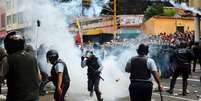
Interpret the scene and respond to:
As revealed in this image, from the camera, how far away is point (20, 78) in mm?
6453

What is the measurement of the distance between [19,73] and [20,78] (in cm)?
6

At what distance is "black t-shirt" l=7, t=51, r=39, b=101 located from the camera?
6.44 meters

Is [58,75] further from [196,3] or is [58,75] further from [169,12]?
[169,12]

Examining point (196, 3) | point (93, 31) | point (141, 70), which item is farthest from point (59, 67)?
point (93, 31)

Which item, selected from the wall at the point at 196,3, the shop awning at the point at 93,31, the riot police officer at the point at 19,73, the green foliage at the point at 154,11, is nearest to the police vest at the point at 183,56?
the riot police officer at the point at 19,73

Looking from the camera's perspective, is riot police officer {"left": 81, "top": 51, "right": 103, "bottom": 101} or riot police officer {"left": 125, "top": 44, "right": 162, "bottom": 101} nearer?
riot police officer {"left": 125, "top": 44, "right": 162, "bottom": 101}

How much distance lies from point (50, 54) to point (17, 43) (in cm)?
268

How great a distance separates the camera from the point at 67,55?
17547 mm

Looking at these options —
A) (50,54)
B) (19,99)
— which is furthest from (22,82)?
(50,54)

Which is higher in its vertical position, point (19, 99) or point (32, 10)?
point (32, 10)

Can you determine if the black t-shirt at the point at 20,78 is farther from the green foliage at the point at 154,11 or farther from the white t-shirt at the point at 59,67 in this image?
the green foliage at the point at 154,11

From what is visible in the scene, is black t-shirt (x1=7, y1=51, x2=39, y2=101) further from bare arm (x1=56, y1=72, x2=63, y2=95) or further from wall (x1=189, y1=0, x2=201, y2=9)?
wall (x1=189, y1=0, x2=201, y2=9)

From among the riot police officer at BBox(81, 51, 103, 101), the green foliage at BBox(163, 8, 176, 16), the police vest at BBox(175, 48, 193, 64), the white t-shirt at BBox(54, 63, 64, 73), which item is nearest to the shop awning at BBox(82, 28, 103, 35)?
the green foliage at BBox(163, 8, 176, 16)

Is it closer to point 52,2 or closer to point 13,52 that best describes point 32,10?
point 52,2
